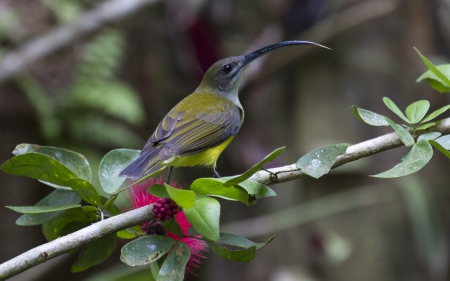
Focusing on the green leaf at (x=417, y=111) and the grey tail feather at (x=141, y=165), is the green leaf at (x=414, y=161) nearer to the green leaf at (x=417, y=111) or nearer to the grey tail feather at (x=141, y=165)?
the green leaf at (x=417, y=111)

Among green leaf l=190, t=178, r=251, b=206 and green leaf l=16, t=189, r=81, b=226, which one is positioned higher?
green leaf l=16, t=189, r=81, b=226

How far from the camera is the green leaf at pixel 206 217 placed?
1.28 metres

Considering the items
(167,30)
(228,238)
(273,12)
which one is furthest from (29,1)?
(228,238)

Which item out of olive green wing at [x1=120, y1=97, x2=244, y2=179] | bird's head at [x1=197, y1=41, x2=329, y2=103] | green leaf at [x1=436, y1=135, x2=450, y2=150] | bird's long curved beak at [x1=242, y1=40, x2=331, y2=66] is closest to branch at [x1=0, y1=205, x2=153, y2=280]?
olive green wing at [x1=120, y1=97, x2=244, y2=179]

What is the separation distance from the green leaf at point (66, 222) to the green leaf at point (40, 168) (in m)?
0.11

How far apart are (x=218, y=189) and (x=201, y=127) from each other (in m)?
1.27

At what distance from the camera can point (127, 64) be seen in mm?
5691

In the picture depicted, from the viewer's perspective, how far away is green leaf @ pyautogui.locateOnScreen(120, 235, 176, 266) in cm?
135

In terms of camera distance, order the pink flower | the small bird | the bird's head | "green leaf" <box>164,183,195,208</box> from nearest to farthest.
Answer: "green leaf" <box>164,183,195,208</box> → the pink flower → the small bird → the bird's head

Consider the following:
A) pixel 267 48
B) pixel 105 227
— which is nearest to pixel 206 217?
pixel 105 227

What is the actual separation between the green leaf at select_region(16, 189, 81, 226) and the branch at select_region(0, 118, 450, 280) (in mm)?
170

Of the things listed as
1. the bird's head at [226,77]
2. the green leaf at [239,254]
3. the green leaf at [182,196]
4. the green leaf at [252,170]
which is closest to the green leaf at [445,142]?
the green leaf at [252,170]

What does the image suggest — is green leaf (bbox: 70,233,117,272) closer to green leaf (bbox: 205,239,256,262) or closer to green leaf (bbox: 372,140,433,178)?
green leaf (bbox: 205,239,256,262)

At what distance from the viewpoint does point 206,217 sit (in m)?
1.30
